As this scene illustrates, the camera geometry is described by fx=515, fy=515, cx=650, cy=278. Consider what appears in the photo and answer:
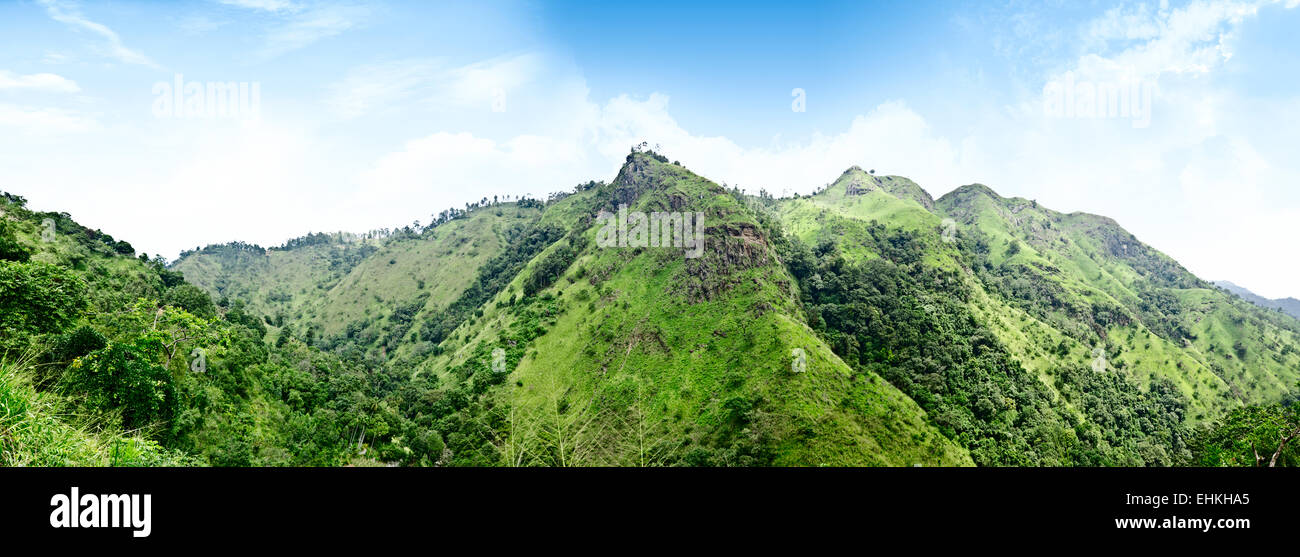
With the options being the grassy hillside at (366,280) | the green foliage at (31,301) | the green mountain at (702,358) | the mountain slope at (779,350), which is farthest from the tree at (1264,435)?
the grassy hillside at (366,280)

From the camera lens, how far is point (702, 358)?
6444 cm

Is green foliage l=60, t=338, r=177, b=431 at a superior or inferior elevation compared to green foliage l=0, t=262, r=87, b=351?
inferior

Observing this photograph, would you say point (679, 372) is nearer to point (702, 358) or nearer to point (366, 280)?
point (702, 358)

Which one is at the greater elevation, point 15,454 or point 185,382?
point 15,454

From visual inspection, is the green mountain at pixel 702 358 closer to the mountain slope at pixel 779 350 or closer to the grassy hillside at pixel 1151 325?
the mountain slope at pixel 779 350

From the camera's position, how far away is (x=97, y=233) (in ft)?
203

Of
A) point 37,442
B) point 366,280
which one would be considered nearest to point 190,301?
point 37,442

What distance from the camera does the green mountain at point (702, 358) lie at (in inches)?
1706

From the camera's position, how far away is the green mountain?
43.3 m

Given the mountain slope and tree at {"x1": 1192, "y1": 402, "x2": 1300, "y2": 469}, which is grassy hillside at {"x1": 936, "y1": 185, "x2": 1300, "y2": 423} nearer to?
the mountain slope

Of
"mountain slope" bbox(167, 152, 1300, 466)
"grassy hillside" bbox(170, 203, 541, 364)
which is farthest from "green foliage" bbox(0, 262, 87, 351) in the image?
"grassy hillside" bbox(170, 203, 541, 364)
